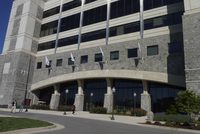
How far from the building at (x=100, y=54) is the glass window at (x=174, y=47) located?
16 cm

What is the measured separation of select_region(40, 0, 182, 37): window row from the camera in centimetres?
3850

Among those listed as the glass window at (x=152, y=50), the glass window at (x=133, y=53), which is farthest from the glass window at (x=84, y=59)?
the glass window at (x=152, y=50)

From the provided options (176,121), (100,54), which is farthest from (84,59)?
(176,121)

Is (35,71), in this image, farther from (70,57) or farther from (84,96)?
(84,96)

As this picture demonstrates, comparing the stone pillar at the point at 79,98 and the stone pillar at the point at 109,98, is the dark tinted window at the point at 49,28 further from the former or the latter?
the stone pillar at the point at 109,98

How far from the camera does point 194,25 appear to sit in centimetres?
2853

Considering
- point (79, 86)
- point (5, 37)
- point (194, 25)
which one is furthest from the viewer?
point (5, 37)

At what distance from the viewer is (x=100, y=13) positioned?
44.2 meters

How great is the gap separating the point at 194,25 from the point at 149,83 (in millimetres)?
11716

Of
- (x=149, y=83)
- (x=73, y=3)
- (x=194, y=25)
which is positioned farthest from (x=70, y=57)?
(x=194, y=25)

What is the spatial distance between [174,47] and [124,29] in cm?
1049

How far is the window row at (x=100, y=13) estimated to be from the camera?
3850cm

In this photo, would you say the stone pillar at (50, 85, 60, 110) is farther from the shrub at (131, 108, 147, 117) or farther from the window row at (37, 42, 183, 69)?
the shrub at (131, 108, 147, 117)

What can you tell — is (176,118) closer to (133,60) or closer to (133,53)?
(133,60)
